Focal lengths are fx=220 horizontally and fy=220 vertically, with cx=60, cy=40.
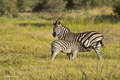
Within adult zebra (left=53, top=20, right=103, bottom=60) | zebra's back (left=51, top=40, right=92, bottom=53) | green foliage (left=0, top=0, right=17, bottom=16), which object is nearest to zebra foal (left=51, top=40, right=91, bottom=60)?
zebra's back (left=51, top=40, right=92, bottom=53)

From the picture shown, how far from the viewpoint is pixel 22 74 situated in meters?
5.48

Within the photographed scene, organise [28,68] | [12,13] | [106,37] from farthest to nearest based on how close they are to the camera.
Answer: [12,13], [106,37], [28,68]

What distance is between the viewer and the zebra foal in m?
7.42

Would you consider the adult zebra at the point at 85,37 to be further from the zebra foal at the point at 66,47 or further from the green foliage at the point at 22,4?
the green foliage at the point at 22,4

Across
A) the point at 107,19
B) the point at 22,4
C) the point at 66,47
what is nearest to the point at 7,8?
the point at 22,4

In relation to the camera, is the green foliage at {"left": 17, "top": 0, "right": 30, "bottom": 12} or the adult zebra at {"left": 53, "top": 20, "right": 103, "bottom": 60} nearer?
the adult zebra at {"left": 53, "top": 20, "right": 103, "bottom": 60}

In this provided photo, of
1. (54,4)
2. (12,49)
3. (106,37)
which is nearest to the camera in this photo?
(12,49)

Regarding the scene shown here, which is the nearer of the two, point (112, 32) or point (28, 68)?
point (28, 68)

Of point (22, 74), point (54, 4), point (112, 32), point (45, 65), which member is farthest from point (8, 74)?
point (54, 4)

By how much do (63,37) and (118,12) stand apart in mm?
10815

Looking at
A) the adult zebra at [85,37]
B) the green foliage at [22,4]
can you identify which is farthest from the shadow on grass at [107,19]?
the green foliage at [22,4]

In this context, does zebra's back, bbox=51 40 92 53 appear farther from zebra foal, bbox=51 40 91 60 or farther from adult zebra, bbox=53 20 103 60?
adult zebra, bbox=53 20 103 60

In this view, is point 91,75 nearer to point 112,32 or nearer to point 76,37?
point 76,37

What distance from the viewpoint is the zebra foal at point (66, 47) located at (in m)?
7.42
